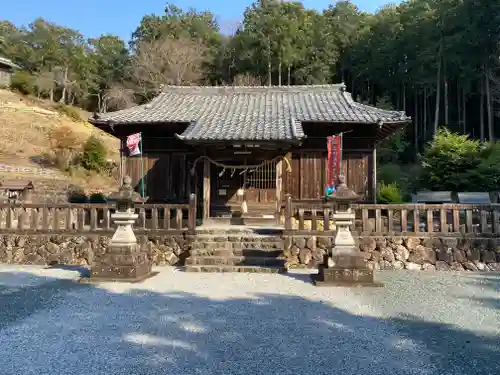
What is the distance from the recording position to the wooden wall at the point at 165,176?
46.0ft

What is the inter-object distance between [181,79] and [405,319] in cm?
3370

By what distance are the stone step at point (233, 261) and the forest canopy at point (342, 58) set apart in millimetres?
24778

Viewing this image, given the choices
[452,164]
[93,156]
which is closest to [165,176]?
[452,164]

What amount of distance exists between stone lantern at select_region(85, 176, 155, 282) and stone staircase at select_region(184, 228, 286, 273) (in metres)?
1.39

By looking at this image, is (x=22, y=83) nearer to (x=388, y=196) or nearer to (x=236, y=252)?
(x=388, y=196)

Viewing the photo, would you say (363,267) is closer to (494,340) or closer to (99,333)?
(494,340)

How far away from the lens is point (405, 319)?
562 centimetres

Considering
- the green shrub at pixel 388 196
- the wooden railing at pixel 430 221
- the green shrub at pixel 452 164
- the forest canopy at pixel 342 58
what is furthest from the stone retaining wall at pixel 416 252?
the forest canopy at pixel 342 58

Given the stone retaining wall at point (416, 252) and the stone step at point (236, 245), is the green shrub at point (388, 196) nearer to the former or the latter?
the stone retaining wall at point (416, 252)

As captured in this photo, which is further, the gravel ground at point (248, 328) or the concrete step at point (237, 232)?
the concrete step at point (237, 232)

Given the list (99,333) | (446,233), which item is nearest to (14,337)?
(99,333)

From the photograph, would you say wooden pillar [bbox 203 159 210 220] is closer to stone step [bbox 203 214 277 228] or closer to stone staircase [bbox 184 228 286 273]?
stone step [bbox 203 214 277 228]

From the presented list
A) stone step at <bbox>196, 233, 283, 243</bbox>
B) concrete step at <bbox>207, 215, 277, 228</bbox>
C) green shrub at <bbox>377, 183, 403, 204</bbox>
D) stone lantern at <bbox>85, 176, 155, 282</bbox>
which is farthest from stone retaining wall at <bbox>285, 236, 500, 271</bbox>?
green shrub at <bbox>377, 183, 403, 204</bbox>

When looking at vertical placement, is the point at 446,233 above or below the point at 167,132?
below
